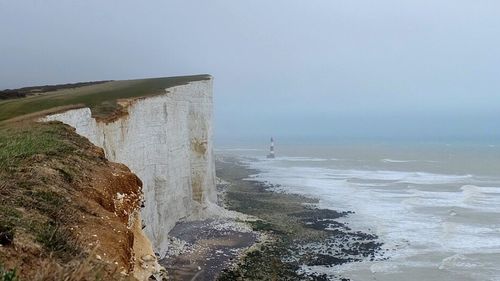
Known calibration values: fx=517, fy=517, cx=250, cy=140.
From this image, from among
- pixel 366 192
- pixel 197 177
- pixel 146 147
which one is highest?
pixel 146 147

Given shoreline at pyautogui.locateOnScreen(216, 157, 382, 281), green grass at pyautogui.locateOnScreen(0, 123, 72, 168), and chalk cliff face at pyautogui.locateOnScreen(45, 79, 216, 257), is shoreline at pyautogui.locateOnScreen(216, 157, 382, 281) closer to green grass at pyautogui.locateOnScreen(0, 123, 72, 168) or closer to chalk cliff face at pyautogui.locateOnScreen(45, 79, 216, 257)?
chalk cliff face at pyautogui.locateOnScreen(45, 79, 216, 257)

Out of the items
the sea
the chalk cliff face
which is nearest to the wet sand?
the chalk cliff face

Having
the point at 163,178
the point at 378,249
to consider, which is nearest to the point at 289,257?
the point at 378,249

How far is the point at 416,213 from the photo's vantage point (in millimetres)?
37562

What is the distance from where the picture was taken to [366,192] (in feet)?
163

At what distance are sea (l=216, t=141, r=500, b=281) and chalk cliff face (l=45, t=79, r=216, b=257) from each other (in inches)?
327

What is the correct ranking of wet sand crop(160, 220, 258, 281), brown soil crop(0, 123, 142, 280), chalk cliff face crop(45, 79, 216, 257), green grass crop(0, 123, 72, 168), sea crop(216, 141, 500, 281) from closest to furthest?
1. brown soil crop(0, 123, 142, 280)
2. green grass crop(0, 123, 72, 168)
3. chalk cliff face crop(45, 79, 216, 257)
4. wet sand crop(160, 220, 258, 281)
5. sea crop(216, 141, 500, 281)

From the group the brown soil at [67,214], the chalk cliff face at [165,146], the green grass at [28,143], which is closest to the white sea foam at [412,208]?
the chalk cliff face at [165,146]

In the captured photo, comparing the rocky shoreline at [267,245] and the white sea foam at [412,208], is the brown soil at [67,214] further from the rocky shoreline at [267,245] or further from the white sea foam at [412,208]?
the white sea foam at [412,208]

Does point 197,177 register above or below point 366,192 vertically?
above

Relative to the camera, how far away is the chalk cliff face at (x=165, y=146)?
21328 millimetres

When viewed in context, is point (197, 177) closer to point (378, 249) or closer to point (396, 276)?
point (378, 249)

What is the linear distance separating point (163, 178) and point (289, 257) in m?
7.65

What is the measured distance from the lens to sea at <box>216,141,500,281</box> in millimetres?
24250
